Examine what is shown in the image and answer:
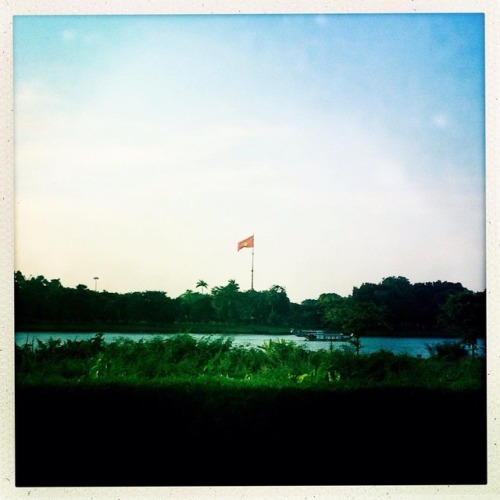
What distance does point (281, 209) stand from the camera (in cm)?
652

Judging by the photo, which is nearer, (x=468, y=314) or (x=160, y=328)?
(x=468, y=314)

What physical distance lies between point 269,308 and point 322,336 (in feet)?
2.01

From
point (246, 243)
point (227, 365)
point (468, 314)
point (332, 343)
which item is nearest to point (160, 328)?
point (227, 365)

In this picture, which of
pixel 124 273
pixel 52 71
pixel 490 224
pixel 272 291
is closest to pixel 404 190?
pixel 490 224

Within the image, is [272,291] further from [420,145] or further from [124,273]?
[420,145]

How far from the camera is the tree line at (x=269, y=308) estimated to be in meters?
6.39

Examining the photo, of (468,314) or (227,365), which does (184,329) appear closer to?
(227,365)

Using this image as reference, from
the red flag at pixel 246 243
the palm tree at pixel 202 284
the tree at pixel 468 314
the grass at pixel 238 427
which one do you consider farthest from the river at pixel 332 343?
the red flag at pixel 246 243

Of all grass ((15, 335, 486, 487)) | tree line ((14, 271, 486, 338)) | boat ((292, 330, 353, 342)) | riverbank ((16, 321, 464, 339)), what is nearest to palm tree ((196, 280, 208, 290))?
tree line ((14, 271, 486, 338))

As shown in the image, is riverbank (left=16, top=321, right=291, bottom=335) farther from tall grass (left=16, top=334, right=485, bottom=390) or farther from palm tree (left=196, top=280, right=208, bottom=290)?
palm tree (left=196, top=280, right=208, bottom=290)

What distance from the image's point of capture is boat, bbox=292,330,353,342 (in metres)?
6.47

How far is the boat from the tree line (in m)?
0.06

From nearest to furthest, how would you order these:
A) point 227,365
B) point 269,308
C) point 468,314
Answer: point 227,365
point 468,314
point 269,308

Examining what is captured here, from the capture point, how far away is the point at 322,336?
21.3ft
